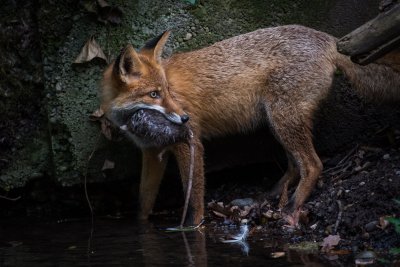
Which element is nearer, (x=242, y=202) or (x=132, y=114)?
(x=132, y=114)

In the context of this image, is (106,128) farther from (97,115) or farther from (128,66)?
(128,66)

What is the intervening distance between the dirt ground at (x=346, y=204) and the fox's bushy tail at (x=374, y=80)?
0.62 metres

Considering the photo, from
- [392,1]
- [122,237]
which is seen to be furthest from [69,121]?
[392,1]

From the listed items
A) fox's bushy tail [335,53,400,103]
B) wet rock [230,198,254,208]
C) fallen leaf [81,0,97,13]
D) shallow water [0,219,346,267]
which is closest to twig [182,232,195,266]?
shallow water [0,219,346,267]

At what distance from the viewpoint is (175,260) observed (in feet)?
17.3

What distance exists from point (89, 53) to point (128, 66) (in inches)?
35.7

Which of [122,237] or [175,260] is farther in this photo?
[122,237]

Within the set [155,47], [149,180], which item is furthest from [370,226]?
[155,47]

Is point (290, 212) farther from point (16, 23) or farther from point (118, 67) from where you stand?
point (16, 23)

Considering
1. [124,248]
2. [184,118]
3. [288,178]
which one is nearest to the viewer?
[124,248]

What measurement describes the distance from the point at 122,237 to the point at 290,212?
1.67 m

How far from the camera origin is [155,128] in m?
6.58

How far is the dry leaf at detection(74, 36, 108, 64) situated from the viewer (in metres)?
7.41

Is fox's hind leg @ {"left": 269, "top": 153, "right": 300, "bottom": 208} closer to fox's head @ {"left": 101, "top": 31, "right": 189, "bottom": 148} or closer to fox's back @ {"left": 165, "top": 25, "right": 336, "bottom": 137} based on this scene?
fox's back @ {"left": 165, "top": 25, "right": 336, "bottom": 137}
